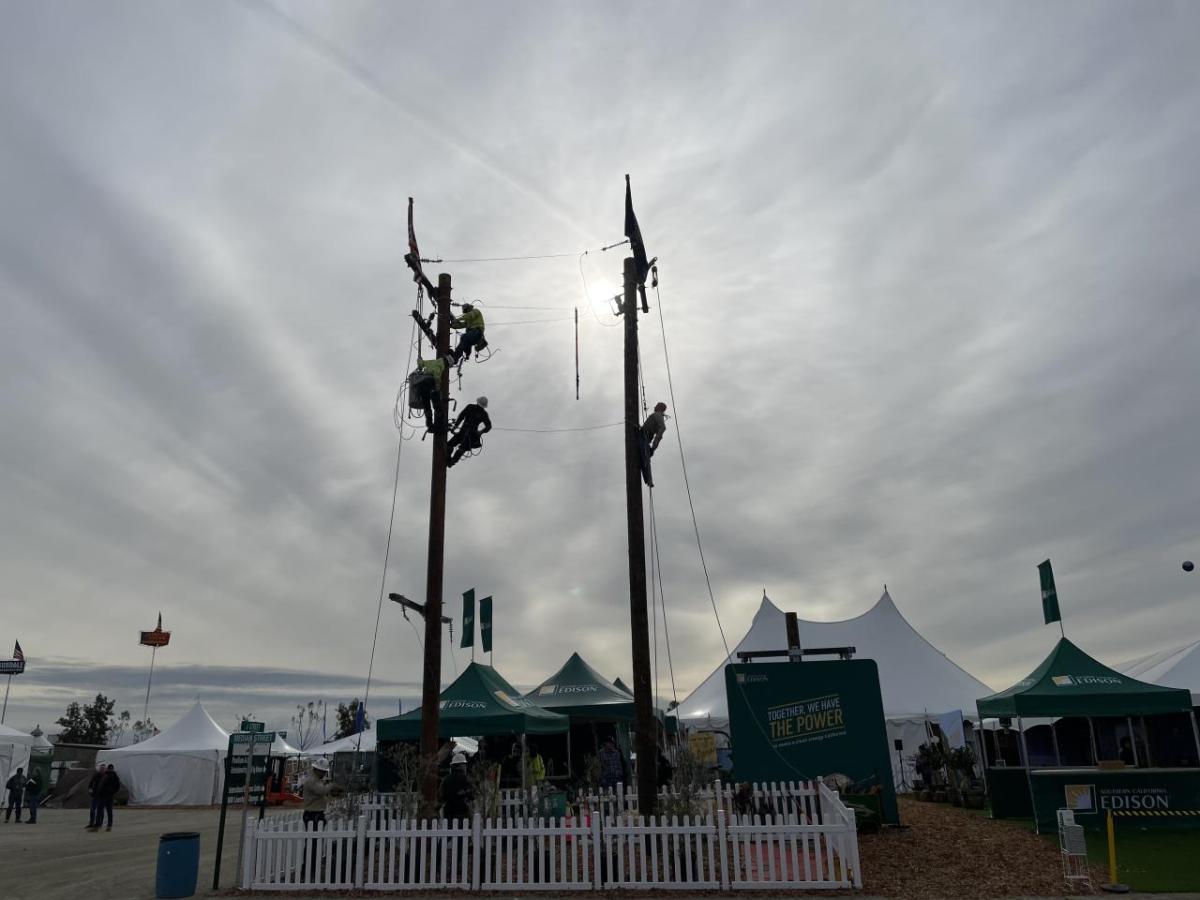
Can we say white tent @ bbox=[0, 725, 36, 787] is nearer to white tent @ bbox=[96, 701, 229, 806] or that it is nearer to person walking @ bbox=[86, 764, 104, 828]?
white tent @ bbox=[96, 701, 229, 806]

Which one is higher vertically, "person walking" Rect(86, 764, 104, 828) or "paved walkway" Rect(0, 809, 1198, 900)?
"person walking" Rect(86, 764, 104, 828)

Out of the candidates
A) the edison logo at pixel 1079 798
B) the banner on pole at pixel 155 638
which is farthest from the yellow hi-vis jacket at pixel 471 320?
the banner on pole at pixel 155 638

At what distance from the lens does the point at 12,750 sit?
29.4 metres

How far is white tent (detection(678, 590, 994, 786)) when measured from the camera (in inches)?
1052

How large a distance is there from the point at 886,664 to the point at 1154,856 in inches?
685

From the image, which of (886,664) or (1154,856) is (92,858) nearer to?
(1154,856)

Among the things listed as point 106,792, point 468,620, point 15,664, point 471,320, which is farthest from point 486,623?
point 15,664

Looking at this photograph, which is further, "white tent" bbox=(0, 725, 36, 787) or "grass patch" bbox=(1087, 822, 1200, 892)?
"white tent" bbox=(0, 725, 36, 787)

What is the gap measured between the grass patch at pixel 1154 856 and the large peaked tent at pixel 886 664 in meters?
12.1

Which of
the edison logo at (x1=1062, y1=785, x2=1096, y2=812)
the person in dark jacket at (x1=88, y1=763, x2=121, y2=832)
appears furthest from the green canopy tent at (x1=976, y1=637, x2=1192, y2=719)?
the person in dark jacket at (x1=88, y1=763, x2=121, y2=832)

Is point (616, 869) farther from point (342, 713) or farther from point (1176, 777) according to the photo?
point (342, 713)

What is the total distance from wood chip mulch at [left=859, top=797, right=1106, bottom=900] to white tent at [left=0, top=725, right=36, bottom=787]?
28.6m

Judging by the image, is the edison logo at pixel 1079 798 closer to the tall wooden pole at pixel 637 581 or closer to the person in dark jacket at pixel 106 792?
the tall wooden pole at pixel 637 581

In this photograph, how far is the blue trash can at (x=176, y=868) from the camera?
10188 millimetres
